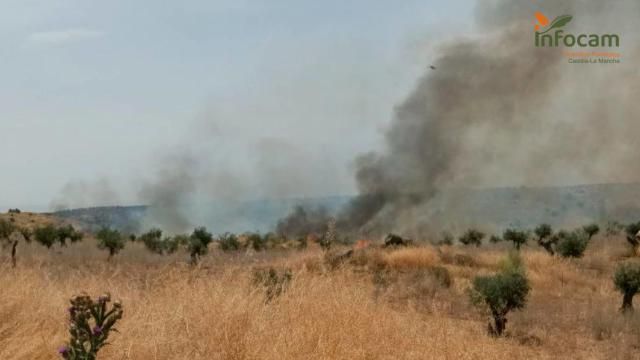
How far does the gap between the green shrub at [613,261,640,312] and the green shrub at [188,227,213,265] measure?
56.1 ft

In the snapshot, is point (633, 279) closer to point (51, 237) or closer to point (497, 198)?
point (51, 237)

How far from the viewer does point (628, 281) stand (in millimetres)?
15797

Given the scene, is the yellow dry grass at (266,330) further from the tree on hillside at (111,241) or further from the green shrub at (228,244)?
the green shrub at (228,244)

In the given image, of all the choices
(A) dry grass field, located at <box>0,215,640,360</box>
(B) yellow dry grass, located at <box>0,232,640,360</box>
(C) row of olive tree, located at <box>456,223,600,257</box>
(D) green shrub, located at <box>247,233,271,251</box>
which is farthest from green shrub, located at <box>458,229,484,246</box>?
(B) yellow dry grass, located at <box>0,232,640,360</box>

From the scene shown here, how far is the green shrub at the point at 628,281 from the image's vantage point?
1561 cm

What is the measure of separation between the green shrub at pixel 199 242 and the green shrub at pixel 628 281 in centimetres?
1709

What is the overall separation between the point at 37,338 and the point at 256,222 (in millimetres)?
184730

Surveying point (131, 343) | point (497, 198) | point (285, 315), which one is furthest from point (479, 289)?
point (497, 198)

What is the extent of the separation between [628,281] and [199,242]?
19600mm

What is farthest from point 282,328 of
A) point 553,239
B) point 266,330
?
point 553,239

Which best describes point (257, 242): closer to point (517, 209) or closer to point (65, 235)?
point (65, 235)

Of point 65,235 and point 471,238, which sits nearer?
point 65,235

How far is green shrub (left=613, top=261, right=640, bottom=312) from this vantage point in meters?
15.6

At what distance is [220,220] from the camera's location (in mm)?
145000
